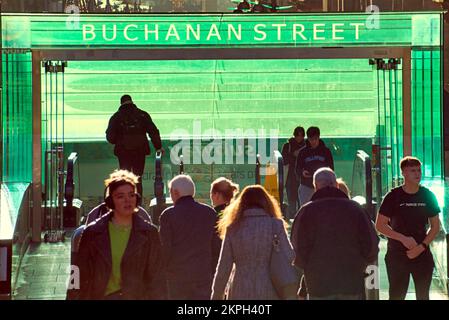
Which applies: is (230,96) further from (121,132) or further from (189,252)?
(189,252)

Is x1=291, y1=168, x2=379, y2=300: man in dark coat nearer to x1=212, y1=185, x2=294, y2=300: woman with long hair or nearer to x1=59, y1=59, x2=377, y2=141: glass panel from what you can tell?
x1=212, y1=185, x2=294, y2=300: woman with long hair

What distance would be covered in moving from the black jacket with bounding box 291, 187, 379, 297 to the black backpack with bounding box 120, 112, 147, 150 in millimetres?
7184

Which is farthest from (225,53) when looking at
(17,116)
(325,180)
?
(325,180)

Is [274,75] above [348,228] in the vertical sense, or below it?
above

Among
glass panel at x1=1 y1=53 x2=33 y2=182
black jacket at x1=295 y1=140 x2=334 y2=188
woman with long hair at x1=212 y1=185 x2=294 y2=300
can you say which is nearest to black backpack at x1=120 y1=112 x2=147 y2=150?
glass panel at x1=1 y1=53 x2=33 y2=182

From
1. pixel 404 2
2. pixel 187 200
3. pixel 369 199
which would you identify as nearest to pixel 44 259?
pixel 369 199

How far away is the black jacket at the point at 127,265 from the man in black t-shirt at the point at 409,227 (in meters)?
2.98

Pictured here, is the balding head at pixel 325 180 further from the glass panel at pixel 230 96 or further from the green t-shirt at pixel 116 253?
the glass panel at pixel 230 96

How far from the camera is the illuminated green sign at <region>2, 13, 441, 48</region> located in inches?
653

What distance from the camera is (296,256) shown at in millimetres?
9031

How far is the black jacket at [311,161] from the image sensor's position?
15.8 meters

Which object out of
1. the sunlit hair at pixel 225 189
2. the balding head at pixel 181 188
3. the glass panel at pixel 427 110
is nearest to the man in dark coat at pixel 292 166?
the glass panel at pixel 427 110
